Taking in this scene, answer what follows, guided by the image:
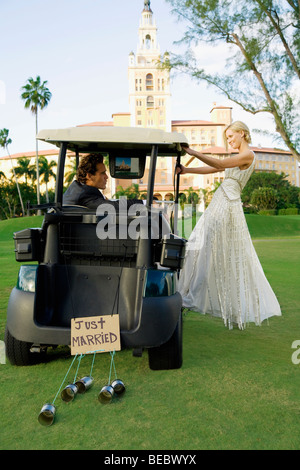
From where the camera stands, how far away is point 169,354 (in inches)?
Answer: 145

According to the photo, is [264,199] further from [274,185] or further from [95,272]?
[95,272]

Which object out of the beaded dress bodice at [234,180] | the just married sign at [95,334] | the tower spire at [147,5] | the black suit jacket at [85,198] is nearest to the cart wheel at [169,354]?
the just married sign at [95,334]

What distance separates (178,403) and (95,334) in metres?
0.79

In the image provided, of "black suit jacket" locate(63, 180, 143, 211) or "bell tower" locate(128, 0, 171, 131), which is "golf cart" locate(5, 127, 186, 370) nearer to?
"black suit jacket" locate(63, 180, 143, 211)

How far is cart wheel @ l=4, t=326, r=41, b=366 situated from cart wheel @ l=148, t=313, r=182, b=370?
0.95 m

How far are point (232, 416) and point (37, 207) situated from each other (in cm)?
213

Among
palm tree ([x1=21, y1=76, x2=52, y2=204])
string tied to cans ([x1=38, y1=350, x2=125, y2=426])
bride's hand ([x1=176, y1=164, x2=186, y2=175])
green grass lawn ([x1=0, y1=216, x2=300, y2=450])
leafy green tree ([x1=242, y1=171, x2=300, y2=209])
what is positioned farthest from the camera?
leafy green tree ([x1=242, y1=171, x2=300, y2=209])

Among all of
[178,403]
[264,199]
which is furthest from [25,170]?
[178,403]

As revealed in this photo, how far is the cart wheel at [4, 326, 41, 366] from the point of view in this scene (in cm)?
375

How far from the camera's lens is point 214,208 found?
5.59m

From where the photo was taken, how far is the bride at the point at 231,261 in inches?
210

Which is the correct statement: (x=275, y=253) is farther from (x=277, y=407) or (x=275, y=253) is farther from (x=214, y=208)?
(x=277, y=407)

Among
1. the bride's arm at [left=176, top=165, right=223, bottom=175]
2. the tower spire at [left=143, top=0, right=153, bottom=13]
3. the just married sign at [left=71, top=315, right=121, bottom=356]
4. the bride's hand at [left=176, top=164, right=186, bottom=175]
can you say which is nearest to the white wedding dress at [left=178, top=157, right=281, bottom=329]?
the bride's arm at [left=176, top=165, right=223, bottom=175]
